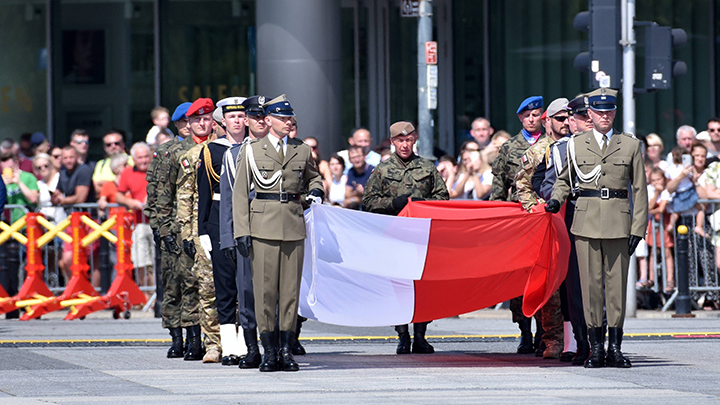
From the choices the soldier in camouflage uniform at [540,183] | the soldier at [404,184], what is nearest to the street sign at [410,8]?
the soldier at [404,184]

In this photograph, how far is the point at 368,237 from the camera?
1130 centimetres

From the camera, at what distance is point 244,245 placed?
10.4 metres

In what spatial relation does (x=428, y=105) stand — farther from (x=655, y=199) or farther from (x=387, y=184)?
(x=387, y=184)

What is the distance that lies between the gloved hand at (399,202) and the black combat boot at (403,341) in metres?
1.01

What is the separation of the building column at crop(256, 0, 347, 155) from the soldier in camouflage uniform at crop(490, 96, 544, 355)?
7541 mm

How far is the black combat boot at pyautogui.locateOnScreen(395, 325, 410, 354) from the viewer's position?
1202 centimetres

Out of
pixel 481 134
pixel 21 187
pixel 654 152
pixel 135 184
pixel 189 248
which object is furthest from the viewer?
pixel 481 134

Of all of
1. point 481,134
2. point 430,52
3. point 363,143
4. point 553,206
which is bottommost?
point 553,206

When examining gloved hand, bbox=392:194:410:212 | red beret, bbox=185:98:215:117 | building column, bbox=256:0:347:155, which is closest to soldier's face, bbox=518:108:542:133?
gloved hand, bbox=392:194:410:212

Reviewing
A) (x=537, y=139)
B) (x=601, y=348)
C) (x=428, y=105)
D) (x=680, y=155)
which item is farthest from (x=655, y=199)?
(x=601, y=348)

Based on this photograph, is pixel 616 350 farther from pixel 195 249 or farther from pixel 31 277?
pixel 31 277

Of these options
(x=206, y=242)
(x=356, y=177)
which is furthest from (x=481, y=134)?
(x=206, y=242)

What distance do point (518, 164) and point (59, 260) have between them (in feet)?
22.5

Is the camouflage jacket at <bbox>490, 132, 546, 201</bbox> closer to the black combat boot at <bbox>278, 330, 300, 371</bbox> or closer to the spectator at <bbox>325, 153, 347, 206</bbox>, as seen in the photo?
the black combat boot at <bbox>278, 330, 300, 371</bbox>
